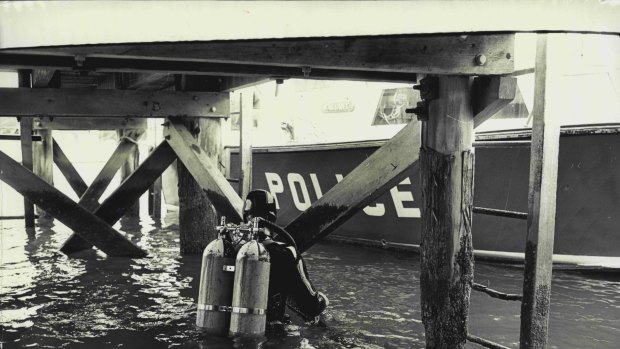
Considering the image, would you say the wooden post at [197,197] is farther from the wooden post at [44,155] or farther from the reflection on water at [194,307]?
the wooden post at [44,155]

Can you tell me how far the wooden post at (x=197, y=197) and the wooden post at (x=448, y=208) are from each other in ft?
13.0

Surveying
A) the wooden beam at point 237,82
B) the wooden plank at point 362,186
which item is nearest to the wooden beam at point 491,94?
the wooden plank at point 362,186

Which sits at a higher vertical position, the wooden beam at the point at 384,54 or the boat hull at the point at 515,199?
the wooden beam at the point at 384,54

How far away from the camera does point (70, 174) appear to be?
13.3m

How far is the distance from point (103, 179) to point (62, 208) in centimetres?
360

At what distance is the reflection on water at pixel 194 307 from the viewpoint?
17.6 ft

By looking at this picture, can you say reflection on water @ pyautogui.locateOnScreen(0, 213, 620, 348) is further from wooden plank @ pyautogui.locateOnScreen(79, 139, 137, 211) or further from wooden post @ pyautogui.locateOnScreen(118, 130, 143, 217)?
wooden post @ pyautogui.locateOnScreen(118, 130, 143, 217)

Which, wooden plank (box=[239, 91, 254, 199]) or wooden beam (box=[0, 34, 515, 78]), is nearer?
wooden beam (box=[0, 34, 515, 78])

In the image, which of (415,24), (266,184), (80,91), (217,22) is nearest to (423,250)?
(415,24)

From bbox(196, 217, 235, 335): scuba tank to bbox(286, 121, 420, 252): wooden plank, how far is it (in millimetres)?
716

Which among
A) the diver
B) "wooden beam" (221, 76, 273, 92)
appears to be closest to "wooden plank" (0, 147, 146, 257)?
"wooden beam" (221, 76, 273, 92)

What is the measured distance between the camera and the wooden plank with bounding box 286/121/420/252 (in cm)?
493

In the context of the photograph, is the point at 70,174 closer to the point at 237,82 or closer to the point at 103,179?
the point at 103,179

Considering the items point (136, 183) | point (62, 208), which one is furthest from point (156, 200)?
point (62, 208)
